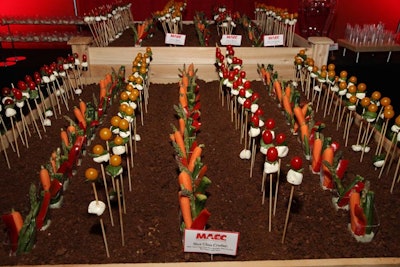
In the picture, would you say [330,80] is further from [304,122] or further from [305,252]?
[305,252]

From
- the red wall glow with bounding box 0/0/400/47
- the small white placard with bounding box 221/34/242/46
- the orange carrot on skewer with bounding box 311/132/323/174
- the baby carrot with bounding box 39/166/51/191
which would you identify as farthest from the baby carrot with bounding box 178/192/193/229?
the red wall glow with bounding box 0/0/400/47

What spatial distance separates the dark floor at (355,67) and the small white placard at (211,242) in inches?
110

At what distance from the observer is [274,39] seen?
3.76 metres

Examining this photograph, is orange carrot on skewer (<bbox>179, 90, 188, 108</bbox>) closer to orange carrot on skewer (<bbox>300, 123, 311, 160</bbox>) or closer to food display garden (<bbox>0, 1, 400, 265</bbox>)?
food display garden (<bbox>0, 1, 400, 265</bbox>)

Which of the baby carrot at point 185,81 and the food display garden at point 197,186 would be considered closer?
the food display garden at point 197,186

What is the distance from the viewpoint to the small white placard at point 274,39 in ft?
12.2

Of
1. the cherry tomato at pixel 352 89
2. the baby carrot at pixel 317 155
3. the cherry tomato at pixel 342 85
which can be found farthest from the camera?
the cherry tomato at pixel 342 85

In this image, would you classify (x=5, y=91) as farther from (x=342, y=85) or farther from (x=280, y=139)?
(x=342, y=85)

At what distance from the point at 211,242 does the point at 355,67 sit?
4275 mm

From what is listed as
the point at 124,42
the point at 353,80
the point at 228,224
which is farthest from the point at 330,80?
the point at 124,42

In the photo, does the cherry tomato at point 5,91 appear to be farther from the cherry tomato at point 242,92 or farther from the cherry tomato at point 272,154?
the cherry tomato at point 272,154

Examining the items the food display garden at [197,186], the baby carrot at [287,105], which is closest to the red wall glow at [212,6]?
the food display garden at [197,186]

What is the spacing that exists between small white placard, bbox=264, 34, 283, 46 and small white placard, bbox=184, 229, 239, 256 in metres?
2.72

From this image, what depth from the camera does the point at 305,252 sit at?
1587mm
